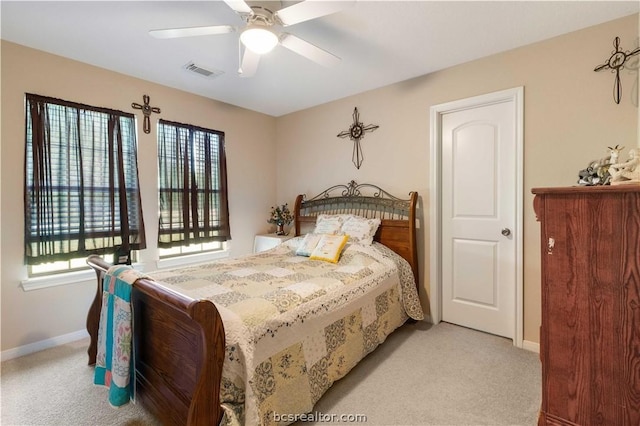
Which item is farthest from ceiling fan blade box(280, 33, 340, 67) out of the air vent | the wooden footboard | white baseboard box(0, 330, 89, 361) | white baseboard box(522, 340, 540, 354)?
white baseboard box(0, 330, 89, 361)

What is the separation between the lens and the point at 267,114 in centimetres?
442

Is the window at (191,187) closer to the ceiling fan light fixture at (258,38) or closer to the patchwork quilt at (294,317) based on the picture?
the patchwork quilt at (294,317)

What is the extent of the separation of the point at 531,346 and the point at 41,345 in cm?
416

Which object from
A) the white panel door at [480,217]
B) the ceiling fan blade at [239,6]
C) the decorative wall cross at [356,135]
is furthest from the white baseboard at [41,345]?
the white panel door at [480,217]

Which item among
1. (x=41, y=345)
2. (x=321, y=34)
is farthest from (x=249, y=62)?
(x=41, y=345)

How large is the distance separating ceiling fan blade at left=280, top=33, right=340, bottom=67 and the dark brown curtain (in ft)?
6.80

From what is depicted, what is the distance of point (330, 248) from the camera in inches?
111

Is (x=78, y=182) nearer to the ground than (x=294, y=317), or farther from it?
farther from it

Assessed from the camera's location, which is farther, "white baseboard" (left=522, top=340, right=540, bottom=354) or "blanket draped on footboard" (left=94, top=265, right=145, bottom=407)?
"white baseboard" (left=522, top=340, right=540, bottom=354)

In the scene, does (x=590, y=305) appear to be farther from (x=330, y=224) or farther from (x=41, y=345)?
(x=41, y=345)

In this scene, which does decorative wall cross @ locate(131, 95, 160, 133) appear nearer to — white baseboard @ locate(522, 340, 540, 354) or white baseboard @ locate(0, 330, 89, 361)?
white baseboard @ locate(0, 330, 89, 361)

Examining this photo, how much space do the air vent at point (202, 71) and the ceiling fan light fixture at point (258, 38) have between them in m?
1.26

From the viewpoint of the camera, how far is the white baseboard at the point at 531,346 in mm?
2467

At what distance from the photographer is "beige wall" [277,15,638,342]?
7.16 feet
